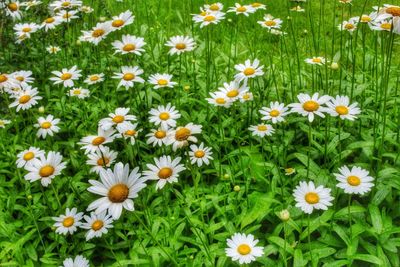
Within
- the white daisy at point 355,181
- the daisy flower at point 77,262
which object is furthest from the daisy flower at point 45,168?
the white daisy at point 355,181

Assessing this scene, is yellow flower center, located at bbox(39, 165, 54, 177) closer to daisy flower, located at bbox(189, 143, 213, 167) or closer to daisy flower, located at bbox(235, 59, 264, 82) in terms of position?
daisy flower, located at bbox(189, 143, 213, 167)

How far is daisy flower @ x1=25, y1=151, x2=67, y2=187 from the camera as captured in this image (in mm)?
2422

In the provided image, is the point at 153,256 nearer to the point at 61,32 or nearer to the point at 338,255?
the point at 338,255

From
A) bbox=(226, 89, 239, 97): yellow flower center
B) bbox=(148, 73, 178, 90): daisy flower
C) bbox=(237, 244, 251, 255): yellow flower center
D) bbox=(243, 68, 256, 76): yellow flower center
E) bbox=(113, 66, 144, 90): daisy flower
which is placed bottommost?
bbox=(237, 244, 251, 255): yellow flower center

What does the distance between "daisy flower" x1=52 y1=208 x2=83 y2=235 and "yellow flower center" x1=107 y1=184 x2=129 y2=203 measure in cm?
52

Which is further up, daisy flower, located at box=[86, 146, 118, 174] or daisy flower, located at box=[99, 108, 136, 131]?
daisy flower, located at box=[99, 108, 136, 131]

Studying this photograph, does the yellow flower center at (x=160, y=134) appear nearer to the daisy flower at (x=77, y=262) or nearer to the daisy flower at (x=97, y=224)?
the daisy flower at (x=97, y=224)

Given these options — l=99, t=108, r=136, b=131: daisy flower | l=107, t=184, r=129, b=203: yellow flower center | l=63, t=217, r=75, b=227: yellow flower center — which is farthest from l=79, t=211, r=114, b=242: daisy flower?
l=99, t=108, r=136, b=131: daisy flower

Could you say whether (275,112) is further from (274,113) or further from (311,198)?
(311,198)

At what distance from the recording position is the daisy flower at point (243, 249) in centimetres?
204

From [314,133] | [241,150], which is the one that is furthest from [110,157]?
[314,133]

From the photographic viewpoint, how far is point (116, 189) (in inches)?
77.0

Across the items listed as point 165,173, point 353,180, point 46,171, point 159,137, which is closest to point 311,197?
point 353,180

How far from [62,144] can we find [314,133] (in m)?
1.59
